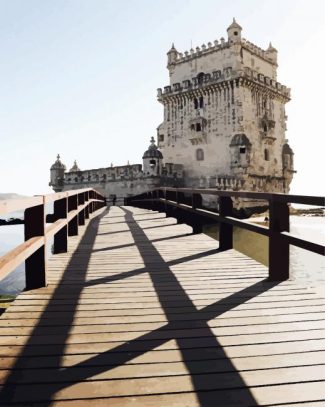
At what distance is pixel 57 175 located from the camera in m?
41.2

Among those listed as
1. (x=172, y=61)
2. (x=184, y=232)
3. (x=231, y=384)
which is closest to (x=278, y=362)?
(x=231, y=384)

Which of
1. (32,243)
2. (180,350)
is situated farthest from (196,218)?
(180,350)

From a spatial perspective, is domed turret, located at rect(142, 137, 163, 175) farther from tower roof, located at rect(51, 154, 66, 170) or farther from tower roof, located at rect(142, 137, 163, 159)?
tower roof, located at rect(51, 154, 66, 170)

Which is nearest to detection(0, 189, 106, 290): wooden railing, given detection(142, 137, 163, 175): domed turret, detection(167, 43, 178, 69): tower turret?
detection(142, 137, 163, 175): domed turret

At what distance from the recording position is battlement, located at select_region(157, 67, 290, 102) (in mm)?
33759

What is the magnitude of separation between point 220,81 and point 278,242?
108 ft

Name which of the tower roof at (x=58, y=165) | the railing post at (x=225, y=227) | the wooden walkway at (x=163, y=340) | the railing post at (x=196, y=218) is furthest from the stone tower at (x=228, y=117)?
the wooden walkway at (x=163, y=340)

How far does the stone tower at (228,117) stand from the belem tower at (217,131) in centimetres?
9

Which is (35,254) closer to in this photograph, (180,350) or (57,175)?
(180,350)

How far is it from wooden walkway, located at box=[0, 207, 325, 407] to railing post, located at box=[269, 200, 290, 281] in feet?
0.53

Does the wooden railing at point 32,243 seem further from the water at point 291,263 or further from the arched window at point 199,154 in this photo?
the arched window at point 199,154

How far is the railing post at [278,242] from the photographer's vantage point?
405cm

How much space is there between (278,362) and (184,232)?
242 inches

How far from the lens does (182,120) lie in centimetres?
3828
